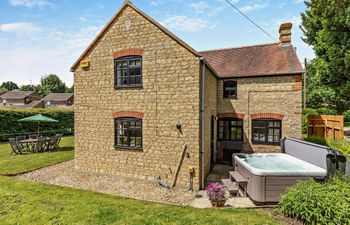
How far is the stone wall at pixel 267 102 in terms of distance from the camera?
1146 centimetres

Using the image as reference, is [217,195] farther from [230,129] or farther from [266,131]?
[266,131]

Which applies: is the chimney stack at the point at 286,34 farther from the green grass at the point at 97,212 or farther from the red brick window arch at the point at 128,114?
the green grass at the point at 97,212

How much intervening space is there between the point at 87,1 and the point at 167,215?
32.0 ft

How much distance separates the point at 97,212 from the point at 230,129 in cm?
952

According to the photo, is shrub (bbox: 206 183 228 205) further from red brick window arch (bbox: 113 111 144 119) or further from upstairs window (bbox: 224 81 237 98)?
upstairs window (bbox: 224 81 237 98)

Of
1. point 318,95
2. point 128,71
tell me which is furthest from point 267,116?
point 318,95

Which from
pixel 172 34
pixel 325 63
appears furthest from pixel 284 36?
pixel 172 34

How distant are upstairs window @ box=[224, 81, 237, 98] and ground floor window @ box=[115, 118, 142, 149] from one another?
21.4 ft

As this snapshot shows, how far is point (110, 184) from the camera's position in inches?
356

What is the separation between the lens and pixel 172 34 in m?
8.62

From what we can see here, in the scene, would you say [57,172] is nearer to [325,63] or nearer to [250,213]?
[250,213]

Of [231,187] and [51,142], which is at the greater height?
[51,142]

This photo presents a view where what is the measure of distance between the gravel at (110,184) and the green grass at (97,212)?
0.80 metres

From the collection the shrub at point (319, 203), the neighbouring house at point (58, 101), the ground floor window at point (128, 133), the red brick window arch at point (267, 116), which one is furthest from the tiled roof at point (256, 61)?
the neighbouring house at point (58, 101)
